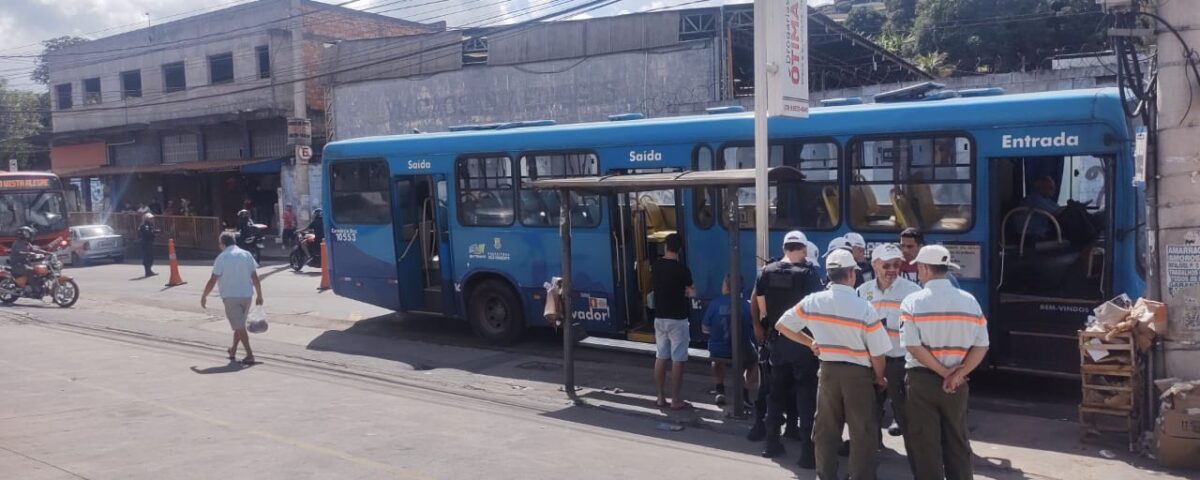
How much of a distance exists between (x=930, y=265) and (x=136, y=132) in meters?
38.7

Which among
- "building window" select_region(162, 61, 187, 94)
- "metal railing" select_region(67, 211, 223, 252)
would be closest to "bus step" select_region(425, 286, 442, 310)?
"metal railing" select_region(67, 211, 223, 252)

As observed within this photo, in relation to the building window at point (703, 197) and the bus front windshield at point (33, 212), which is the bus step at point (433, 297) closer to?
the building window at point (703, 197)

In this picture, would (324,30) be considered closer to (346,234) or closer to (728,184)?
(346,234)

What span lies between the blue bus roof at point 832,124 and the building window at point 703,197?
0.53ft

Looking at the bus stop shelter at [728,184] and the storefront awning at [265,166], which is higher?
the storefront awning at [265,166]

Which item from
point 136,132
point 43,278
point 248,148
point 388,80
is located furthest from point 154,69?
point 43,278

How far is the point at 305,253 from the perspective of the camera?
934 inches

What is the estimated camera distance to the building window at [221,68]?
3591 centimetres

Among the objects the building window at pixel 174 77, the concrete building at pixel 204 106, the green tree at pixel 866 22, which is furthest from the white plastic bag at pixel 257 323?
the green tree at pixel 866 22

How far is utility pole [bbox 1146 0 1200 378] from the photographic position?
684 cm

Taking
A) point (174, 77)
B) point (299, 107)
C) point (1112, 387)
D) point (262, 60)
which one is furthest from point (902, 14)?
point (1112, 387)

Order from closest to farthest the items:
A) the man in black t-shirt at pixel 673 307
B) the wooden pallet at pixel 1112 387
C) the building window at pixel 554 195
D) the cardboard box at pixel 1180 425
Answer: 1. the cardboard box at pixel 1180 425
2. the wooden pallet at pixel 1112 387
3. the man in black t-shirt at pixel 673 307
4. the building window at pixel 554 195

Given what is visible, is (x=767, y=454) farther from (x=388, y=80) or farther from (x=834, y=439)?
(x=388, y=80)

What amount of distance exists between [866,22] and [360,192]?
38620 millimetres
